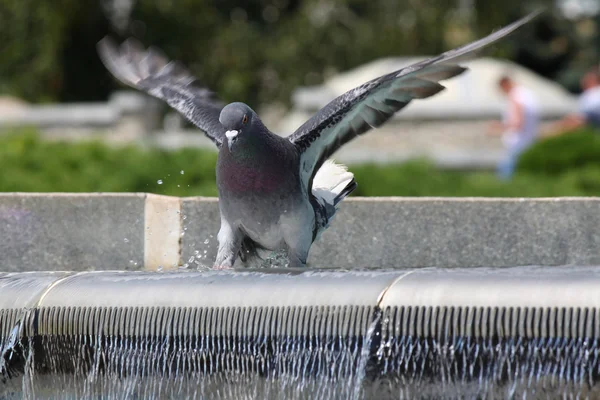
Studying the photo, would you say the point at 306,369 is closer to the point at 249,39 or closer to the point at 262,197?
the point at 262,197

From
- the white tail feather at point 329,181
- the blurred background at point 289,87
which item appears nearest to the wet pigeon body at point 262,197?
the white tail feather at point 329,181

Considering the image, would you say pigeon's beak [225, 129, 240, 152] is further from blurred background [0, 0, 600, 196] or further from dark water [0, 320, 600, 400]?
blurred background [0, 0, 600, 196]

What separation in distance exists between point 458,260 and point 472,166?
8.36m

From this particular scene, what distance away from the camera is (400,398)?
4.47m

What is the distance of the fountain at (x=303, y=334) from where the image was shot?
13.6 ft

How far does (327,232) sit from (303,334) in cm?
203

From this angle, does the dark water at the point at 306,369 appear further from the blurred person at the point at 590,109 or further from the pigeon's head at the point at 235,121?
the blurred person at the point at 590,109

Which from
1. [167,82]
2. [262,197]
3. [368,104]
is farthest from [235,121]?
[167,82]

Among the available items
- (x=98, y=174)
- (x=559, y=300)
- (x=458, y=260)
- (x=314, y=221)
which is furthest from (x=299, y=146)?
(x=98, y=174)

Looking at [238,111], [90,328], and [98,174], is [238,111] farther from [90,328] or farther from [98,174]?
[98,174]

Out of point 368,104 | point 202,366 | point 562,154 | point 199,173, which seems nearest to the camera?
point 202,366

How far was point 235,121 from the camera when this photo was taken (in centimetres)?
504

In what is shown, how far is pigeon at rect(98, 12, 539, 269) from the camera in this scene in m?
5.21

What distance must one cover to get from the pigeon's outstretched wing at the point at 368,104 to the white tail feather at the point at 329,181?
19 centimetres
